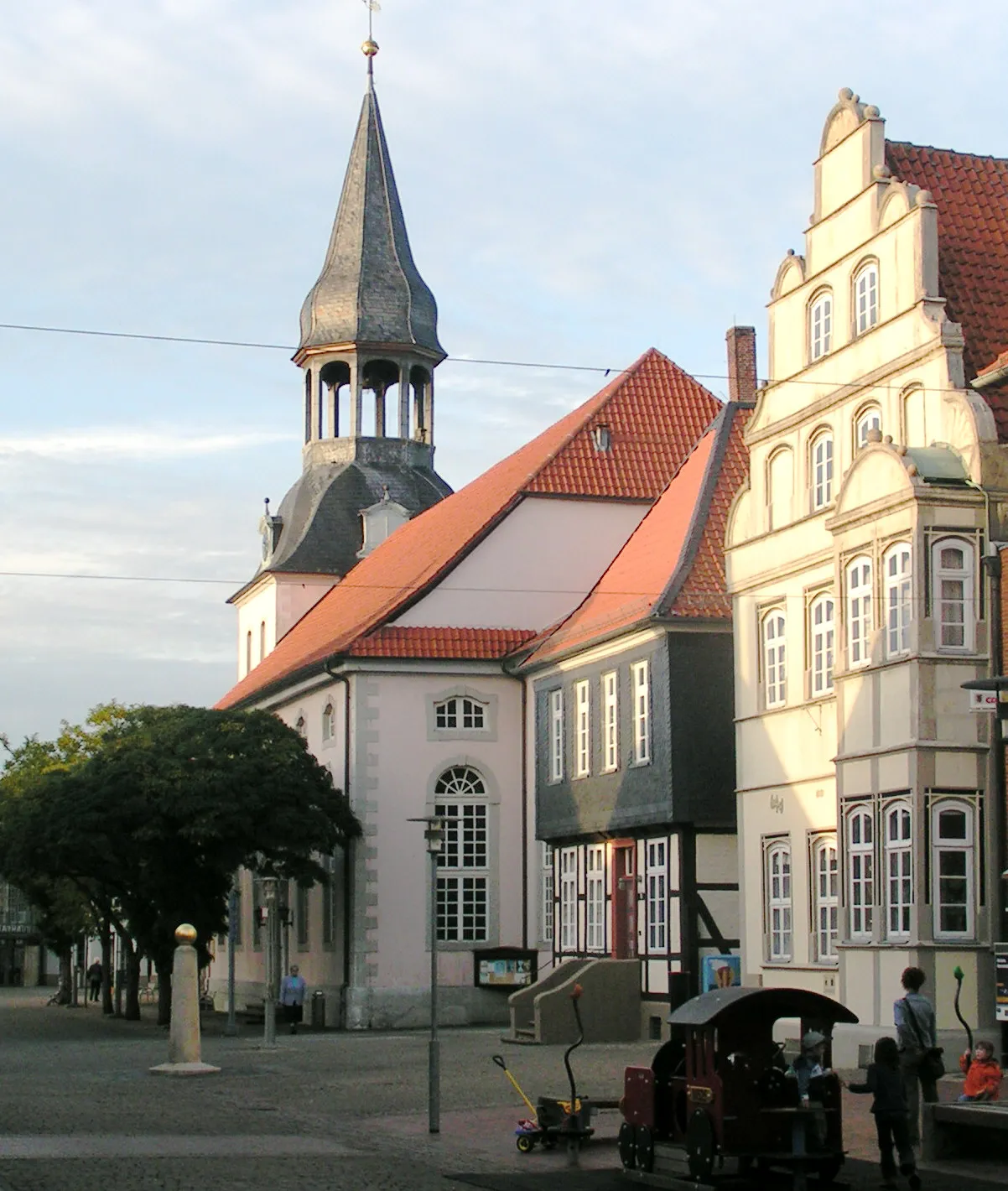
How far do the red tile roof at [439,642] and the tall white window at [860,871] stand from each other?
17.1 meters

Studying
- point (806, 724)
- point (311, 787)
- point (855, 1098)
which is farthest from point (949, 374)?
point (311, 787)

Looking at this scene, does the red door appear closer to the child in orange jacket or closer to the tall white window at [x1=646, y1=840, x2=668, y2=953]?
Result: the tall white window at [x1=646, y1=840, x2=668, y2=953]

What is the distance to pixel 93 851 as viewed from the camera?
4109 cm

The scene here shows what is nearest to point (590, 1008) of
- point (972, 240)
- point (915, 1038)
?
point (972, 240)

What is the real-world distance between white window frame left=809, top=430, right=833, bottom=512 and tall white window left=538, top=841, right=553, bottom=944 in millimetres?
13963

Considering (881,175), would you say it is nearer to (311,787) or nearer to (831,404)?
(831,404)

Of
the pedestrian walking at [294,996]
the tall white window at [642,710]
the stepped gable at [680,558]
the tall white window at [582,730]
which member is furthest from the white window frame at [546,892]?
the tall white window at [642,710]

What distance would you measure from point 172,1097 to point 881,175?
51.3 feet

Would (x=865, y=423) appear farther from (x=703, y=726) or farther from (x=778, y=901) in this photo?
(x=703, y=726)

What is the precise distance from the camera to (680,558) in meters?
37.0

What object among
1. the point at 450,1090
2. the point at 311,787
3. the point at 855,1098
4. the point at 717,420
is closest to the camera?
the point at 855,1098

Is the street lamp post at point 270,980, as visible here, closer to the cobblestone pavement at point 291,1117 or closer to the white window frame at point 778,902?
the cobblestone pavement at point 291,1117

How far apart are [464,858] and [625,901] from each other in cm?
720

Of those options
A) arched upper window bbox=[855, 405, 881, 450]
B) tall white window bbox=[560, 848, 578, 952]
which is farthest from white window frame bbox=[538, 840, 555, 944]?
arched upper window bbox=[855, 405, 881, 450]
